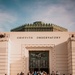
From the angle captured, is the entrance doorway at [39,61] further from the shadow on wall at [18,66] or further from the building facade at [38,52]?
the shadow on wall at [18,66]

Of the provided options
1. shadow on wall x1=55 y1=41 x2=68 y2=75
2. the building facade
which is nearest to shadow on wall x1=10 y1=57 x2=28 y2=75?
the building facade

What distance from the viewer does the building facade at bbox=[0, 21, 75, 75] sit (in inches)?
1253

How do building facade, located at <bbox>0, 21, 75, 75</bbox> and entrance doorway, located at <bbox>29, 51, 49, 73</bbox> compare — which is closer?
building facade, located at <bbox>0, 21, 75, 75</bbox>

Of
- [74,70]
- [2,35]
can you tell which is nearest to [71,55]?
[74,70]

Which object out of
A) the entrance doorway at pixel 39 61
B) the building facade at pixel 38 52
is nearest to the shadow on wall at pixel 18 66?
the building facade at pixel 38 52

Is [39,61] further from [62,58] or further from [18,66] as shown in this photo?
[62,58]

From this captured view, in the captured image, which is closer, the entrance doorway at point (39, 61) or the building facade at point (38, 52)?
the building facade at point (38, 52)

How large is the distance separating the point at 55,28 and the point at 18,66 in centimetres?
816

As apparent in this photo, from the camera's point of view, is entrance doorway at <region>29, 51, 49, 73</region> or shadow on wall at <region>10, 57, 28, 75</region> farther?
entrance doorway at <region>29, 51, 49, 73</region>

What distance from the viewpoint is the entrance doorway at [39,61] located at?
107 feet

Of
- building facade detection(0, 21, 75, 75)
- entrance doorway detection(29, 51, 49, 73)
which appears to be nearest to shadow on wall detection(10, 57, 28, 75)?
building facade detection(0, 21, 75, 75)

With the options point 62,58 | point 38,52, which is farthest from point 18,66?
point 62,58

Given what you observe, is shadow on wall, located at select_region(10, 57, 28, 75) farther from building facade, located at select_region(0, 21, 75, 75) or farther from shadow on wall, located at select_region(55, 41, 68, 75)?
shadow on wall, located at select_region(55, 41, 68, 75)

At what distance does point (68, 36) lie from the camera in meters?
32.7
